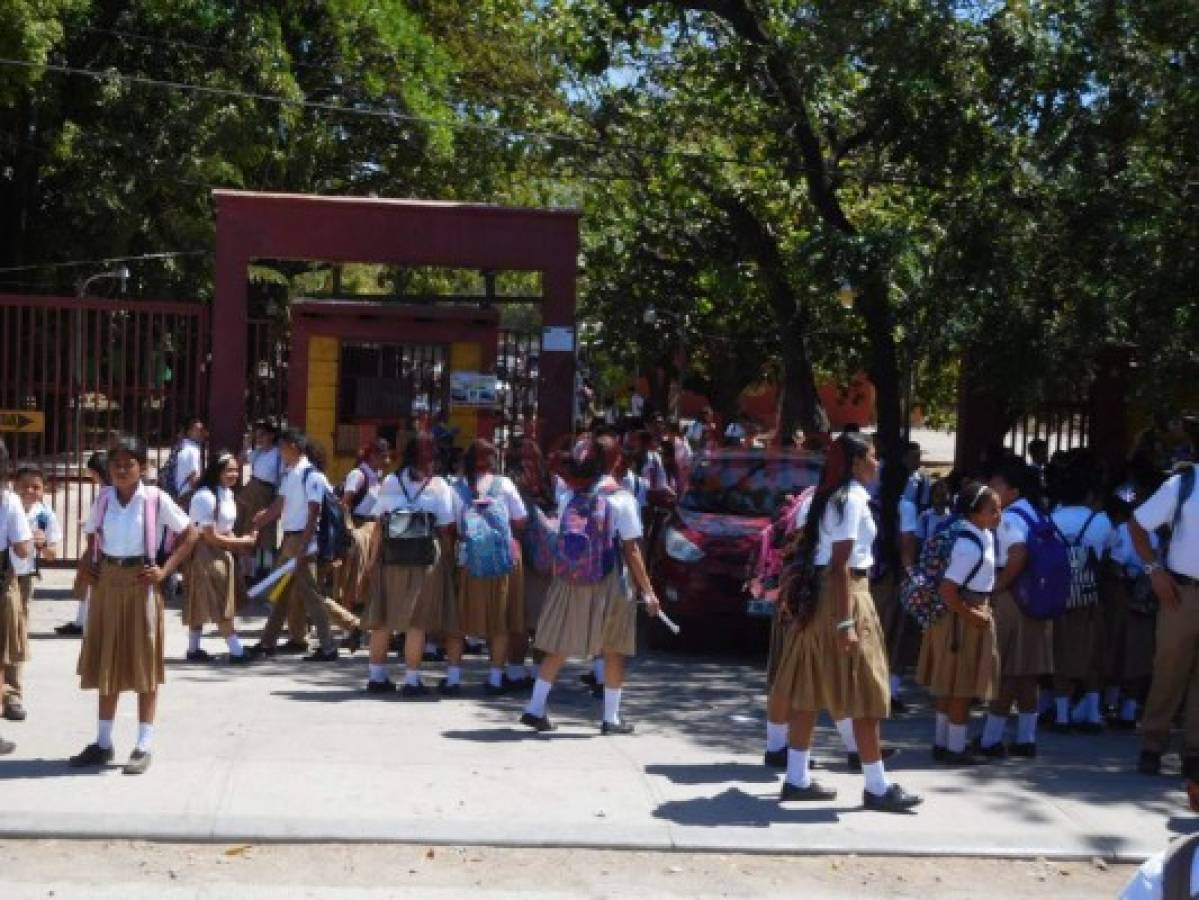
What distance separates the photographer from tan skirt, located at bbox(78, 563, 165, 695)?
8.91 m

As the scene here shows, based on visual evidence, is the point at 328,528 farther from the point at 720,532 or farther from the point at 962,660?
the point at 962,660

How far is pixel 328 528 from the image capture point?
12.8 metres

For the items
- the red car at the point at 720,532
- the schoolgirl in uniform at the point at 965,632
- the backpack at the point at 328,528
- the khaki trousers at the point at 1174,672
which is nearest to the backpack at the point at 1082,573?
the khaki trousers at the point at 1174,672

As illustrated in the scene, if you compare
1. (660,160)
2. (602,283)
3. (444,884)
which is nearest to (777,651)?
(444,884)

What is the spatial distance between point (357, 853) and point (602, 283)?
2371 cm

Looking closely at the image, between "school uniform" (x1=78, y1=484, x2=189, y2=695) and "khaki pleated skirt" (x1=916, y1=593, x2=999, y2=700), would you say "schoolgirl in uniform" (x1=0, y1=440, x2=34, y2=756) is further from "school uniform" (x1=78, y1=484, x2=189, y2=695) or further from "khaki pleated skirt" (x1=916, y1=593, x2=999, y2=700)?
"khaki pleated skirt" (x1=916, y1=593, x2=999, y2=700)

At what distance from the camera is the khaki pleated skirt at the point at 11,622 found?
31.7ft

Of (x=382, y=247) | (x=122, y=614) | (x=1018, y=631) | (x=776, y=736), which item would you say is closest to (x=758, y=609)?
(x=1018, y=631)

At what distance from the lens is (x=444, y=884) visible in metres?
7.40

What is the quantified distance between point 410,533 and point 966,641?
3725mm

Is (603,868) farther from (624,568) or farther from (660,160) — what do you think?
(660,160)

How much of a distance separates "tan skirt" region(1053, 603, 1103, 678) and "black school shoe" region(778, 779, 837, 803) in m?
2.71

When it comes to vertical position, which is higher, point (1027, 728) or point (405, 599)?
point (405, 599)

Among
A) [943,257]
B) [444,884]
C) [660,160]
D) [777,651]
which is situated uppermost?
[660,160]
